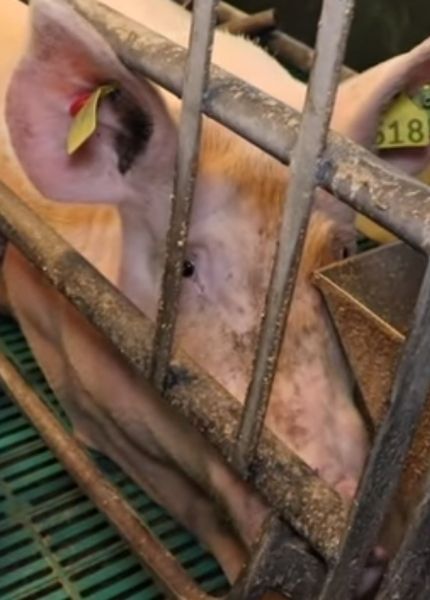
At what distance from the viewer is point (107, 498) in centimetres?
135

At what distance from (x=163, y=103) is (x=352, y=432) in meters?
0.42

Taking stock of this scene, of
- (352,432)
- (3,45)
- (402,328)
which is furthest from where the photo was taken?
(3,45)

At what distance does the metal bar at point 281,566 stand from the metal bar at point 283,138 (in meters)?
0.34

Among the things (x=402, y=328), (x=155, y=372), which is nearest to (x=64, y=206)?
(x=155, y=372)

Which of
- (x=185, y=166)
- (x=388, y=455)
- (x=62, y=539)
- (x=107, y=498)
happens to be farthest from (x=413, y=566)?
(x=62, y=539)

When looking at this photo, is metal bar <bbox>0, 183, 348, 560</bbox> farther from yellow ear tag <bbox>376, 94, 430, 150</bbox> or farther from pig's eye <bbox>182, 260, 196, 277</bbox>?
yellow ear tag <bbox>376, 94, 430, 150</bbox>

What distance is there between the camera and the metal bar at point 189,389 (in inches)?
39.8

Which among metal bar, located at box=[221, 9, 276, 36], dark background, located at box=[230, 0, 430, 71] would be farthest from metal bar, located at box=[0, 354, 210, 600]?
dark background, located at box=[230, 0, 430, 71]

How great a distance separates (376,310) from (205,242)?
1.08ft

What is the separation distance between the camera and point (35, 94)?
121 cm

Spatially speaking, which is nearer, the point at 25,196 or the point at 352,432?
the point at 352,432

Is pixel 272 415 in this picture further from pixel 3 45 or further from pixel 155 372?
pixel 3 45

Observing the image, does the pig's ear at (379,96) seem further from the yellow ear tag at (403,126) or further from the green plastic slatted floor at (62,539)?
the green plastic slatted floor at (62,539)

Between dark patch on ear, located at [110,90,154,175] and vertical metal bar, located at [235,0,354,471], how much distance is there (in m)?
0.41
